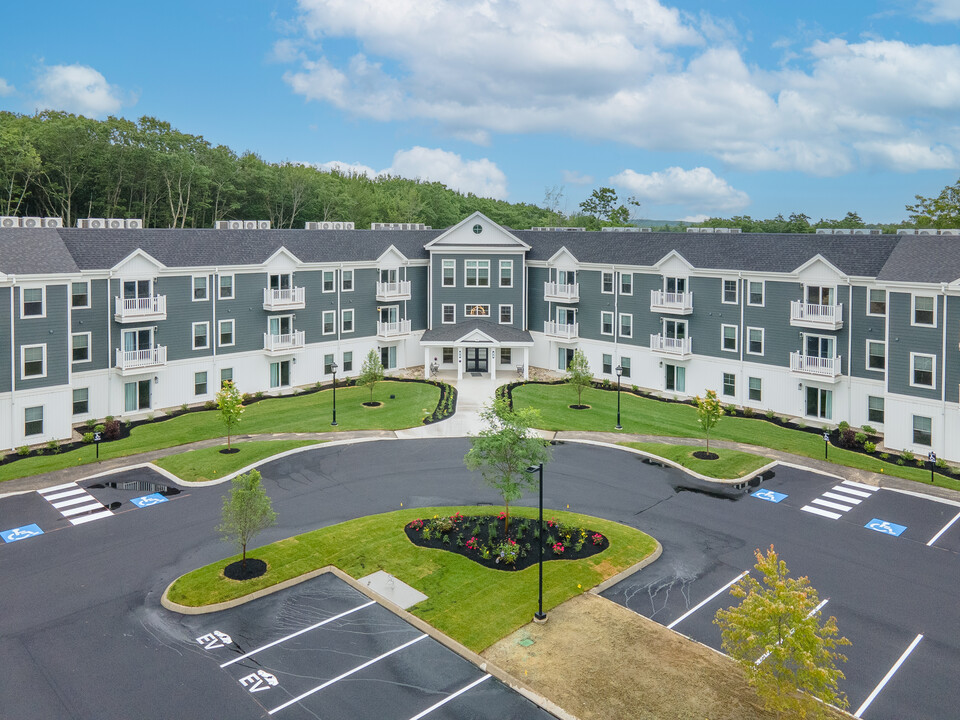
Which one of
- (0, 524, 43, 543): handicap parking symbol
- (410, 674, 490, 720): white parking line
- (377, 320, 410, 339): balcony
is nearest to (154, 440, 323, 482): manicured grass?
(0, 524, 43, 543): handicap parking symbol

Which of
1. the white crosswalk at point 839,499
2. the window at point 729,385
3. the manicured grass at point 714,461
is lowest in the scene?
the white crosswalk at point 839,499

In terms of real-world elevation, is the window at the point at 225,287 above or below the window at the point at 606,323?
above

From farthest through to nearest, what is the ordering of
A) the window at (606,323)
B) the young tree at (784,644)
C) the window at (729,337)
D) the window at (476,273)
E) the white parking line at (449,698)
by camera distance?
the window at (476,273), the window at (606,323), the window at (729,337), the white parking line at (449,698), the young tree at (784,644)

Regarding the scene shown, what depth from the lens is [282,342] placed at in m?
48.0

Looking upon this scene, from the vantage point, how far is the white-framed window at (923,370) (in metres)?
34.7

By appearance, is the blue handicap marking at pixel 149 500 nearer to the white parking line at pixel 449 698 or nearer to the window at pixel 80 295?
the window at pixel 80 295

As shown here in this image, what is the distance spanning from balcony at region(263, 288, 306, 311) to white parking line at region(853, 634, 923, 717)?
3937cm

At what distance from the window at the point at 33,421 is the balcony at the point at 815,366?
133 ft

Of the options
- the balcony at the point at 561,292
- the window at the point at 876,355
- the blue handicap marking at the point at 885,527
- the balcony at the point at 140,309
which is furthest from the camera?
the balcony at the point at 561,292

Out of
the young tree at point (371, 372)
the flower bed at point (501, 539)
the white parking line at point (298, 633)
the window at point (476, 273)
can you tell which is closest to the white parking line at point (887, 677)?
the flower bed at point (501, 539)

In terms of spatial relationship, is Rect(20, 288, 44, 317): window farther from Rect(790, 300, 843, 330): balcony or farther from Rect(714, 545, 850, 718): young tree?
Rect(790, 300, 843, 330): balcony

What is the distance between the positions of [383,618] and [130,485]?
16214mm

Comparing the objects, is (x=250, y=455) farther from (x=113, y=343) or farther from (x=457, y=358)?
(x=457, y=358)

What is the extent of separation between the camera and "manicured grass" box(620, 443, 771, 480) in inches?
1292
